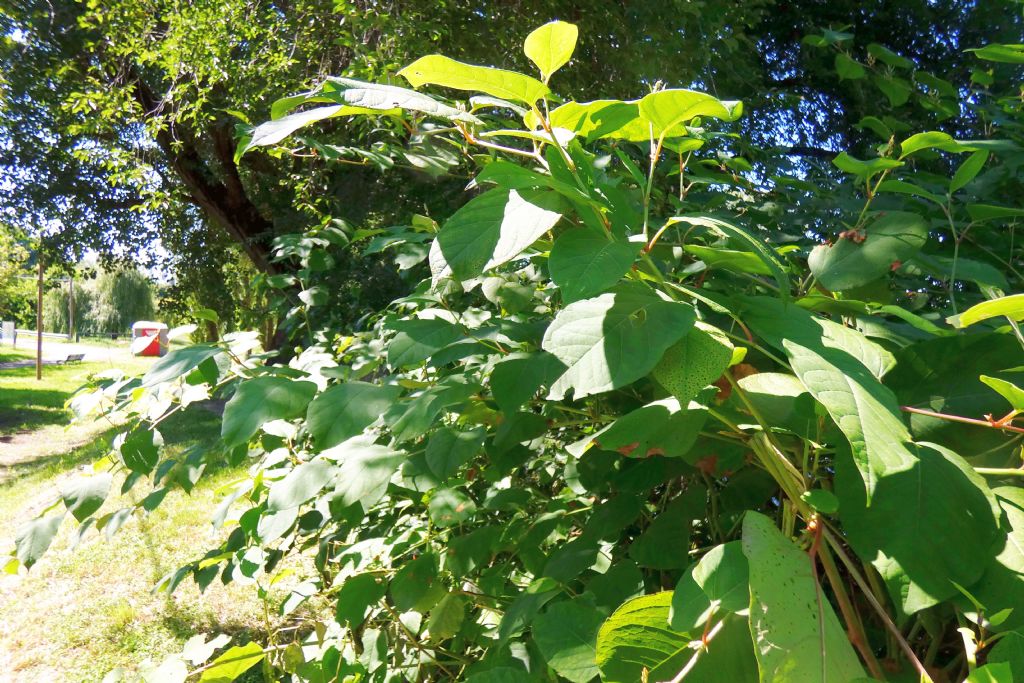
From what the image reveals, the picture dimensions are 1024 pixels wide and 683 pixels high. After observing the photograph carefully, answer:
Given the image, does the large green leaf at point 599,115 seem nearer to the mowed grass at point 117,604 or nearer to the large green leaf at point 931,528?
the large green leaf at point 931,528

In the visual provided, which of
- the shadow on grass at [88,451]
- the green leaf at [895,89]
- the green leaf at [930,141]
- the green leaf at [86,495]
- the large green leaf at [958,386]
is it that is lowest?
the shadow on grass at [88,451]

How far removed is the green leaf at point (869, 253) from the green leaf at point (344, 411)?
41 cm

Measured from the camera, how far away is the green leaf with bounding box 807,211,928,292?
25.4 inches

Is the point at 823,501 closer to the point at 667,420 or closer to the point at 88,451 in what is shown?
the point at 667,420

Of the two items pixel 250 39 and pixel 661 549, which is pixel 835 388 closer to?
pixel 661 549

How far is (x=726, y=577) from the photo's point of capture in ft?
1.49

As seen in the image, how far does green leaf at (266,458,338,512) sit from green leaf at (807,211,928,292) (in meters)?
0.52

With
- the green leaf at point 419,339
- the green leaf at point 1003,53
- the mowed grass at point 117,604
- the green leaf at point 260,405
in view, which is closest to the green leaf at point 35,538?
the green leaf at point 260,405

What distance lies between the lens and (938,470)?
48 centimetres

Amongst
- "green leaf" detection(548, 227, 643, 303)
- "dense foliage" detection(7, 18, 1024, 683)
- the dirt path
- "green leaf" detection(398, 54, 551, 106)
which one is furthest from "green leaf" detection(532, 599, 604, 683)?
the dirt path

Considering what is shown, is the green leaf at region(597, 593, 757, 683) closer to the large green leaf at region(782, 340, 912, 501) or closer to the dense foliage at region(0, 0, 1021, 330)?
the large green leaf at region(782, 340, 912, 501)

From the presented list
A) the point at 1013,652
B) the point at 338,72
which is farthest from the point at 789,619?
the point at 338,72

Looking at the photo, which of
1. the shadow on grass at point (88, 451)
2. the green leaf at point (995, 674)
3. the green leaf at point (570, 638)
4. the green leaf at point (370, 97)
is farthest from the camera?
the shadow on grass at point (88, 451)

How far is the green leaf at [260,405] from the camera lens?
2.12ft
